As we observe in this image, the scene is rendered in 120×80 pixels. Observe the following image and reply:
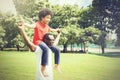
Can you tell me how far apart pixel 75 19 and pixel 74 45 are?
321 mm

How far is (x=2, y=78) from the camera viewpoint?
223 inches

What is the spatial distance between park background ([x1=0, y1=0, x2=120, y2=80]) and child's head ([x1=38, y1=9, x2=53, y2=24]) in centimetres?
19

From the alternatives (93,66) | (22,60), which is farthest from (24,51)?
(93,66)

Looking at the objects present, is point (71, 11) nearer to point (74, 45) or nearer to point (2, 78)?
point (74, 45)

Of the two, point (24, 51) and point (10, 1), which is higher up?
point (10, 1)

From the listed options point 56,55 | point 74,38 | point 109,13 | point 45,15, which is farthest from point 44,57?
point 109,13

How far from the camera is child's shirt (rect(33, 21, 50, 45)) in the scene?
5209 mm

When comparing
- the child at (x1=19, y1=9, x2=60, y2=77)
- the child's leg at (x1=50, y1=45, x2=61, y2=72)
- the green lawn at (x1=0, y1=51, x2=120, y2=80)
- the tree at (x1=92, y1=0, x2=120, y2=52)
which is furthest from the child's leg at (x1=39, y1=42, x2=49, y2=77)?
the tree at (x1=92, y1=0, x2=120, y2=52)

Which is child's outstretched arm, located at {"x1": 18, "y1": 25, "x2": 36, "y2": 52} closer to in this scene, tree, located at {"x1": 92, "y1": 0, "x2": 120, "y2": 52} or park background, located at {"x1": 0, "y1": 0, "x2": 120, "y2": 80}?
park background, located at {"x1": 0, "y1": 0, "x2": 120, "y2": 80}

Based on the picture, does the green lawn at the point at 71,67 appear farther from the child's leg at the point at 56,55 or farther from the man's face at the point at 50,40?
the man's face at the point at 50,40

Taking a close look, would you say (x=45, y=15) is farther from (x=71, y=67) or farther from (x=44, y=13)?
(x=71, y=67)

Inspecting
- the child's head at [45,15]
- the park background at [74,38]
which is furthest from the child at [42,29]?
the park background at [74,38]

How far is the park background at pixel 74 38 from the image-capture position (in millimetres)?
5527

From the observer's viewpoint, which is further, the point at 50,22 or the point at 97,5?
the point at 97,5
